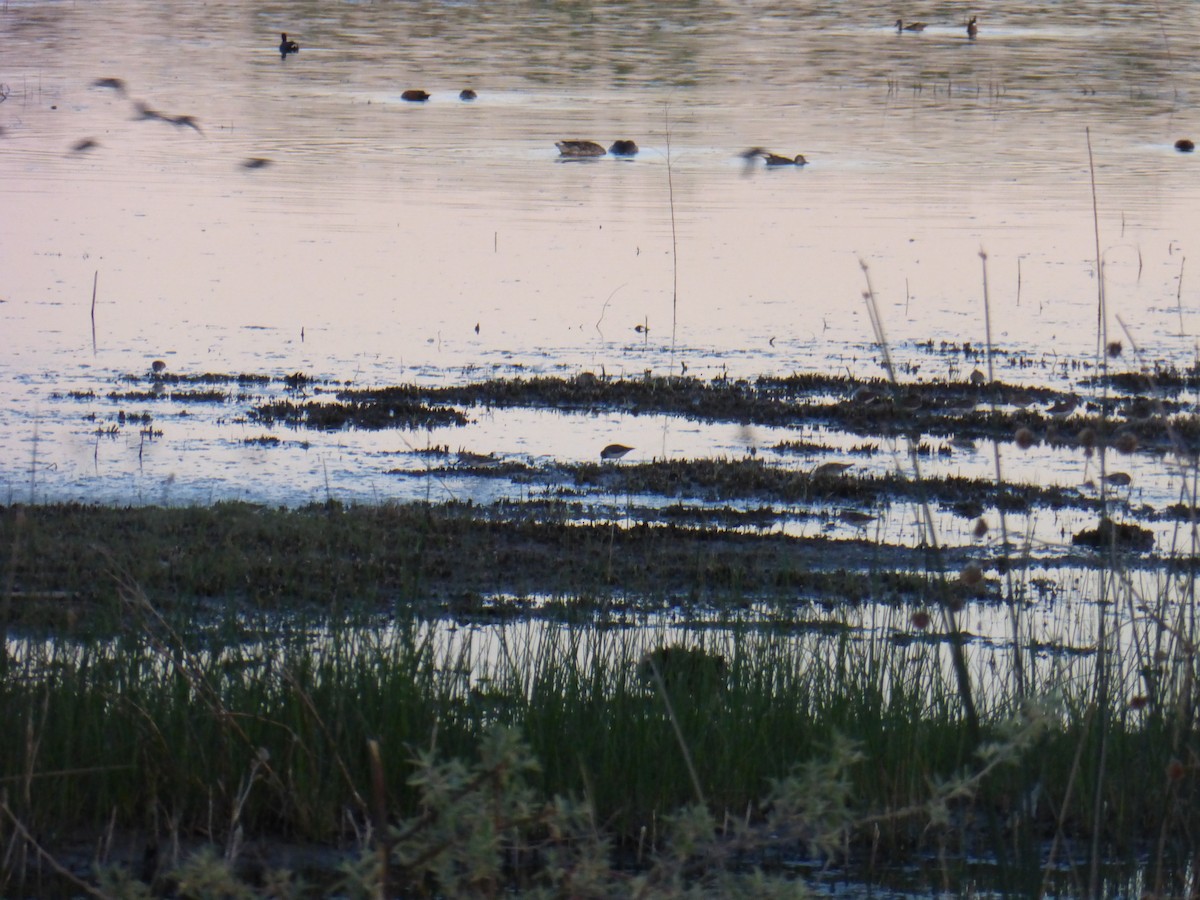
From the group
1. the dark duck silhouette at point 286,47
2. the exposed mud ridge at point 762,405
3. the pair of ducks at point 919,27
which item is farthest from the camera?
the pair of ducks at point 919,27

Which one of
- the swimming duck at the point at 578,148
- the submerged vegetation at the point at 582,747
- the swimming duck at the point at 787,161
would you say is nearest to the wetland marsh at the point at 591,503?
the submerged vegetation at the point at 582,747

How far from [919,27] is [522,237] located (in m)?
36.6

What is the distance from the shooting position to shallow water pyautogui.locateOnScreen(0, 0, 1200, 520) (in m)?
11.5

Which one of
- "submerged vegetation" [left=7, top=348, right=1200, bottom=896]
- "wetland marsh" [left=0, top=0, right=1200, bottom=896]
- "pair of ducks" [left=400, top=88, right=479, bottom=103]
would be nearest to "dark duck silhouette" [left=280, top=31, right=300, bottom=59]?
"pair of ducks" [left=400, top=88, right=479, bottom=103]

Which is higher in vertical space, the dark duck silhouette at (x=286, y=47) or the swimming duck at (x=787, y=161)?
the dark duck silhouette at (x=286, y=47)

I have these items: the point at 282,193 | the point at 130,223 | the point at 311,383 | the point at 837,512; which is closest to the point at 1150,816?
the point at 837,512

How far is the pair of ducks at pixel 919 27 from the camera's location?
50.7m

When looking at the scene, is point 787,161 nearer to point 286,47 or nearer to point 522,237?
point 522,237

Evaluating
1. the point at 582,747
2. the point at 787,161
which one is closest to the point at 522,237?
the point at 787,161

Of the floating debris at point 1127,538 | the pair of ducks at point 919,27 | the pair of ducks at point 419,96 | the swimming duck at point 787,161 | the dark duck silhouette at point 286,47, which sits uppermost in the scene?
the pair of ducks at point 919,27

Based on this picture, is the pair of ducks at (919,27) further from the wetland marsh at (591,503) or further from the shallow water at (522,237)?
the wetland marsh at (591,503)

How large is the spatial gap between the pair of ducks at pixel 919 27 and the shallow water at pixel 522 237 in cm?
748

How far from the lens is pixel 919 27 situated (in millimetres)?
53438

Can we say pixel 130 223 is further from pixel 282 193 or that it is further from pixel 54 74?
pixel 54 74
